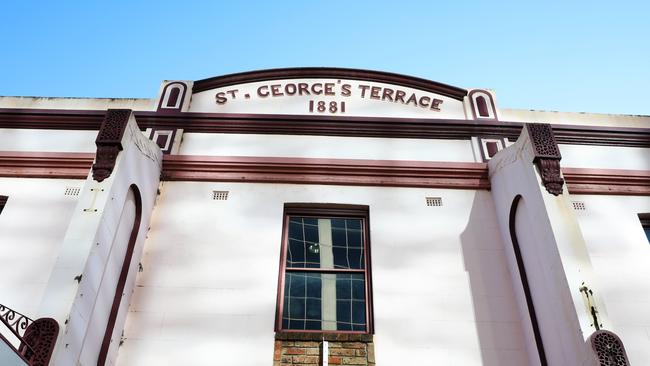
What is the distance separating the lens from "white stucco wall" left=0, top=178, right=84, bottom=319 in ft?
24.4

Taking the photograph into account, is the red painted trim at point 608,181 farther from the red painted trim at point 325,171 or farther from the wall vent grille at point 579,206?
the red painted trim at point 325,171

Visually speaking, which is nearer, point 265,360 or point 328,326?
point 265,360

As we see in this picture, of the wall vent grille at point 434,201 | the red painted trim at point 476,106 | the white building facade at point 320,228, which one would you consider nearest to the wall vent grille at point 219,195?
the white building facade at point 320,228

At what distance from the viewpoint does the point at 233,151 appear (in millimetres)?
9852

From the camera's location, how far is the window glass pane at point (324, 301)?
766 cm

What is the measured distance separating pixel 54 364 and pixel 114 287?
1847 mm

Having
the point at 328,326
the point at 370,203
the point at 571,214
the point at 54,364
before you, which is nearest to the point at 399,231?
the point at 370,203

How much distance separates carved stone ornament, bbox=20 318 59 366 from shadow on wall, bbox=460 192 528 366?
5.33m

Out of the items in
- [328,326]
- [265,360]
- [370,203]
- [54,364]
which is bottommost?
[54,364]

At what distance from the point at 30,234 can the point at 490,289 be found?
7042 mm

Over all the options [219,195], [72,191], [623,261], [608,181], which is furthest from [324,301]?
[608,181]

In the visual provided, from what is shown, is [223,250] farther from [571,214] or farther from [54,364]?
[571,214]

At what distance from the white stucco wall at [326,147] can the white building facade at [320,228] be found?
0.12 ft

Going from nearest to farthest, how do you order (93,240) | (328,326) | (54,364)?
(54,364), (93,240), (328,326)
